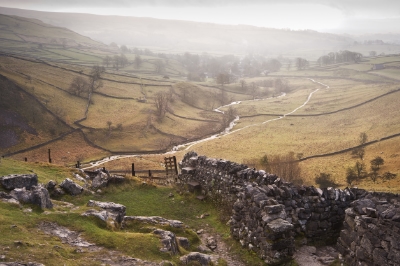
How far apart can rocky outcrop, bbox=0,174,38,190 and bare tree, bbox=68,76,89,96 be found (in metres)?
108

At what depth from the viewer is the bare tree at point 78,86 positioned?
400 ft

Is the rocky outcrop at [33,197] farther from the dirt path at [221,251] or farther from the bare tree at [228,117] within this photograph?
the bare tree at [228,117]

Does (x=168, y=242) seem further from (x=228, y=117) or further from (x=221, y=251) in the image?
(x=228, y=117)

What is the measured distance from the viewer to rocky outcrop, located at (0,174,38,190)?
1942 centimetres

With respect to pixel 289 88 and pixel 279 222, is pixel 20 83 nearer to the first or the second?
pixel 279 222

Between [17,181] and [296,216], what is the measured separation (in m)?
15.8

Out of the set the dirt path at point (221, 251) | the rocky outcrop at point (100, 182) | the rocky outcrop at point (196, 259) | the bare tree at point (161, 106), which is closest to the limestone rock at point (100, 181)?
the rocky outcrop at point (100, 182)

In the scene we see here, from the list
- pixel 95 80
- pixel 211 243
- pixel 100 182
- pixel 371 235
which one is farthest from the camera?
pixel 95 80

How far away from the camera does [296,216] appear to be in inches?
669

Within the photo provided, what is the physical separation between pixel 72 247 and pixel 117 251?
175 cm

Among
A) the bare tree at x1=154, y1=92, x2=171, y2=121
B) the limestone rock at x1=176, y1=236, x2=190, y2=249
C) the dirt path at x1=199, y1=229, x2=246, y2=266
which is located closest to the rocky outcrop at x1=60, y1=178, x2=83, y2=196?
the dirt path at x1=199, y1=229, x2=246, y2=266

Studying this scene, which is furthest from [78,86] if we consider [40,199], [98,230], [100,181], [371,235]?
[371,235]

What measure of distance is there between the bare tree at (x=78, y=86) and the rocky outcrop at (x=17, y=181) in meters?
108

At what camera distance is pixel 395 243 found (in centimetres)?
1188
